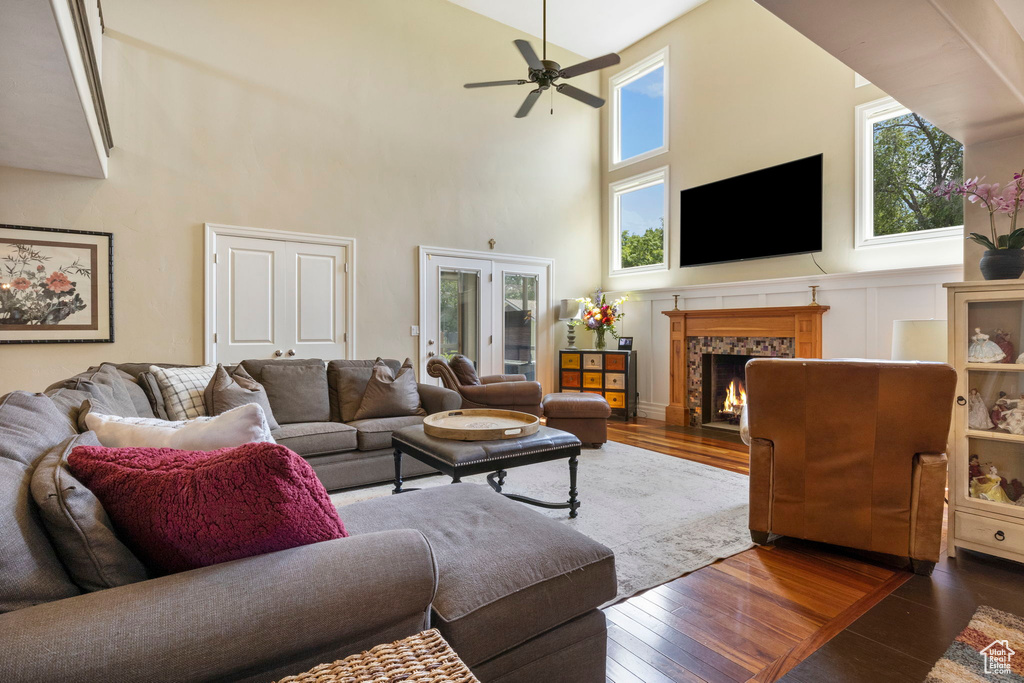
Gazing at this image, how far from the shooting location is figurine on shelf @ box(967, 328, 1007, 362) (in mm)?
2371

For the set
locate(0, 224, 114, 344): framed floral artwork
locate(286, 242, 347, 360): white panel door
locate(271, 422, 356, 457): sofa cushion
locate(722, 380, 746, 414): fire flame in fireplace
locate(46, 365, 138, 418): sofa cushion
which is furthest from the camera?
locate(722, 380, 746, 414): fire flame in fireplace

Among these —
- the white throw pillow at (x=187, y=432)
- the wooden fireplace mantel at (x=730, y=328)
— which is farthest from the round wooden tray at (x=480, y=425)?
the wooden fireplace mantel at (x=730, y=328)

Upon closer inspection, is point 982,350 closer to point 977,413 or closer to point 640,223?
point 977,413

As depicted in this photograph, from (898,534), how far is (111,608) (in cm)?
277

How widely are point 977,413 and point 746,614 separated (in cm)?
159

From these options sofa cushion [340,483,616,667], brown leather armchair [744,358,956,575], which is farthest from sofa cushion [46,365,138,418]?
brown leather armchair [744,358,956,575]

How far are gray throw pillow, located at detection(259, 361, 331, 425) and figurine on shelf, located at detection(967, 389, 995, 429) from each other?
3.81 meters

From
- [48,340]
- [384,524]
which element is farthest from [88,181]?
[384,524]

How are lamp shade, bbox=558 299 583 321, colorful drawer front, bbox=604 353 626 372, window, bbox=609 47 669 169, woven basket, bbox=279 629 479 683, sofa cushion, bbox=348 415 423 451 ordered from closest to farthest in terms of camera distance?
woven basket, bbox=279 629 479 683 < sofa cushion, bbox=348 415 423 451 < colorful drawer front, bbox=604 353 626 372 < window, bbox=609 47 669 169 < lamp shade, bbox=558 299 583 321

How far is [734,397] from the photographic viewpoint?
5523 mm

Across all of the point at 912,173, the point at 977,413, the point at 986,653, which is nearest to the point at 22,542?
the point at 986,653

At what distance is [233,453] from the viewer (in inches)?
37.6

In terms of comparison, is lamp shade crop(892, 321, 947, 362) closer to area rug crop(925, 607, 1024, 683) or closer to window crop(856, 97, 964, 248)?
window crop(856, 97, 964, 248)

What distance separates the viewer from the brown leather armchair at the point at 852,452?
2.14 m
